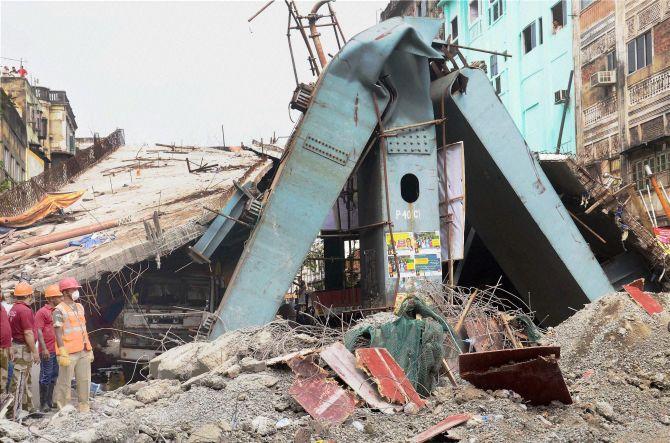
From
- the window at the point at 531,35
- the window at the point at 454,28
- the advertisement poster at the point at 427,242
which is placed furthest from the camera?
the window at the point at 454,28

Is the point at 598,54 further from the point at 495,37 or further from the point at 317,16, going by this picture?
the point at 317,16

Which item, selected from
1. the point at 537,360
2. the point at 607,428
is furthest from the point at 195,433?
the point at 607,428

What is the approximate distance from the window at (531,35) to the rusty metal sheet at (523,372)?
28121mm

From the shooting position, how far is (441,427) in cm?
654

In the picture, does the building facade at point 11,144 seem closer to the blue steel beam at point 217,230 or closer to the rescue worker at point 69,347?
the blue steel beam at point 217,230

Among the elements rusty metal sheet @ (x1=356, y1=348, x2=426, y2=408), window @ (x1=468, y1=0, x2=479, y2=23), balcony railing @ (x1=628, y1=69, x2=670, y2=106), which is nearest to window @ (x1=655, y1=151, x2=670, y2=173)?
balcony railing @ (x1=628, y1=69, x2=670, y2=106)

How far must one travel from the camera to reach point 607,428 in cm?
700

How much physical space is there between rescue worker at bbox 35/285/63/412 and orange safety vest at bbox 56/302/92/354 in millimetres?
429

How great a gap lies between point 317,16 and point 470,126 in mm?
3113

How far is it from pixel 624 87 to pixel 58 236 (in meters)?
20.2

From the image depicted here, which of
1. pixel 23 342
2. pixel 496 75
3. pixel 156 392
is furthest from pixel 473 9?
pixel 156 392

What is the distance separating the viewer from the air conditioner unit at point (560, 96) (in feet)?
100

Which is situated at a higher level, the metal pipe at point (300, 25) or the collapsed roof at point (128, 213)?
the metal pipe at point (300, 25)

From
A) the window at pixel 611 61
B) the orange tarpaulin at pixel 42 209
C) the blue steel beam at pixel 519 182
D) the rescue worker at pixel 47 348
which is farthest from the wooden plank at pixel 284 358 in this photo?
the window at pixel 611 61
